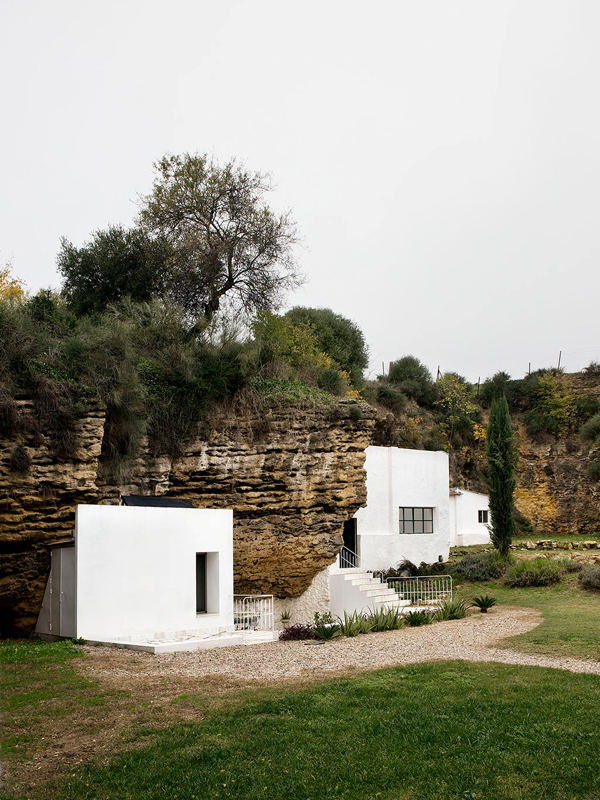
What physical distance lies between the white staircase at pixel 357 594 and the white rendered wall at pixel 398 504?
6211mm

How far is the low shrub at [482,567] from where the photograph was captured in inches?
1022

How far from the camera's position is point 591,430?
1551 inches

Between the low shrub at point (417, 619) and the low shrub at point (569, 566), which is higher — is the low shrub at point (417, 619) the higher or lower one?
the lower one

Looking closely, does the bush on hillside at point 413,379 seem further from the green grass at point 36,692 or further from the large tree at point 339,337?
the green grass at point 36,692

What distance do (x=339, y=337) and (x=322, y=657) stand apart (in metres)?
31.0

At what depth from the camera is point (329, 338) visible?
40.8 metres

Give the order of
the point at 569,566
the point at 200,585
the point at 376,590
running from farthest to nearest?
the point at 569,566 < the point at 376,590 < the point at 200,585

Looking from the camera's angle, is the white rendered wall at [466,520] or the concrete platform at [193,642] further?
the white rendered wall at [466,520]

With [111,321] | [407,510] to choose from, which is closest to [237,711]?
[111,321]

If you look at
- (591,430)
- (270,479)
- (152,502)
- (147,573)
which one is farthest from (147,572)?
(591,430)

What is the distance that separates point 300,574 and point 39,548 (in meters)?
8.50

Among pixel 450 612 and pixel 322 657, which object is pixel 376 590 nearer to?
pixel 450 612

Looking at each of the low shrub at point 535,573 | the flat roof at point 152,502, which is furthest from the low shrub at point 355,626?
the low shrub at point 535,573

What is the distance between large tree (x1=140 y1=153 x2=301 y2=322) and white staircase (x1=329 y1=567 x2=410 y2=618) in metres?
9.90
